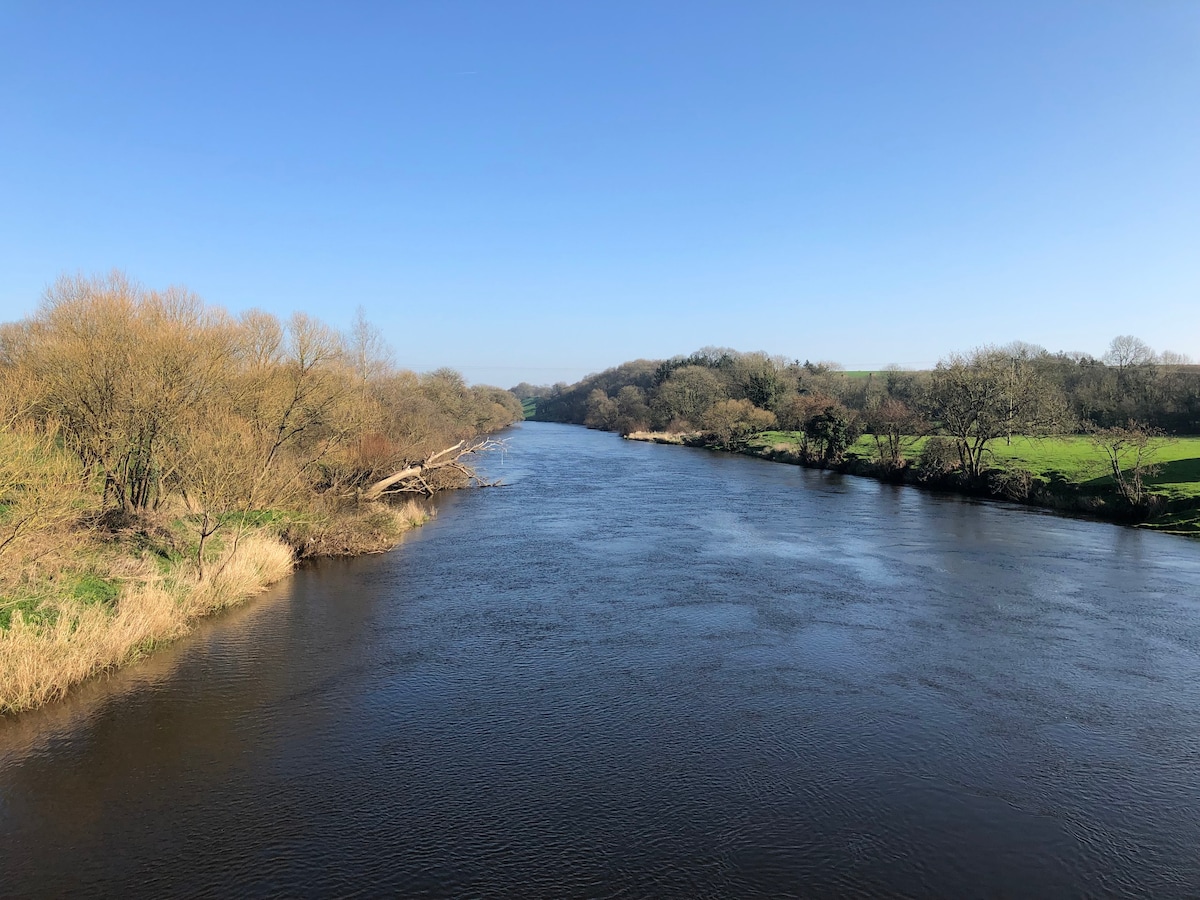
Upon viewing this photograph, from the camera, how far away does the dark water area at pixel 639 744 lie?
7.60m

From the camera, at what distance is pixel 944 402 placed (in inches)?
1485

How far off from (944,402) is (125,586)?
3698cm

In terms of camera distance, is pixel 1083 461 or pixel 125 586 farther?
pixel 1083 461

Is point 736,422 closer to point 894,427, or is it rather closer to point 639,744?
point 894,427

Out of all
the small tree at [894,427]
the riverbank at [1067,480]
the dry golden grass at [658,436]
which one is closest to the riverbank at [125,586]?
the riverbank at [1067,480]

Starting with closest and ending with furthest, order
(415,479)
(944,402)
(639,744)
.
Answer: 1. (639,744)
2. (415,479)
3. (944,402)

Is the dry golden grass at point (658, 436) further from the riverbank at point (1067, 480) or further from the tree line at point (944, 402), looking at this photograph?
the riverbank at point (1067, 480)

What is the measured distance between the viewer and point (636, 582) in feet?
61.5

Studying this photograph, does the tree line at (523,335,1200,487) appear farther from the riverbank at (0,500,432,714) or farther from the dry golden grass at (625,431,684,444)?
the riverbank at (0,500,432,714)

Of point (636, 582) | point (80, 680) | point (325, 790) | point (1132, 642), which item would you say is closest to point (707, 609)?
point (636, 582)

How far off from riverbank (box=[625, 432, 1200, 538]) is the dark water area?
8.97m

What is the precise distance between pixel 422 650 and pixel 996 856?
32.6 feet

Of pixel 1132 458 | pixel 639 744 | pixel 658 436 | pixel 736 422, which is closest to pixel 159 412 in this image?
pixel 639 744

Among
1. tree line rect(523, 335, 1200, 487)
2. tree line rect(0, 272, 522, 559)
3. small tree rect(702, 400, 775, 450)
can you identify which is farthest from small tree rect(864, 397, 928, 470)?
tree line rect(0, 272, 522, 559)
